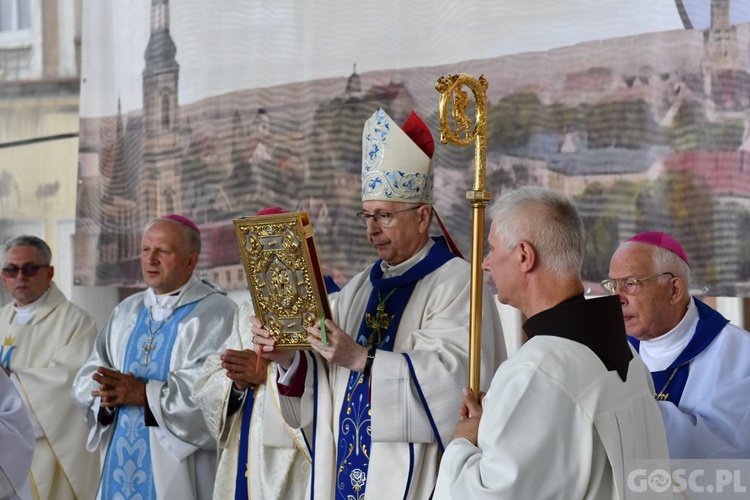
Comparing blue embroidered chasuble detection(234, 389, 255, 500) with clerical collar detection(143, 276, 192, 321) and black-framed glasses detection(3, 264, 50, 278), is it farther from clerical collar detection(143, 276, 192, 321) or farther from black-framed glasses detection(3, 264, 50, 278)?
black-framed glasses detection(3, 264, 50, 278)

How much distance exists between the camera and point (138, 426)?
5.75 metres

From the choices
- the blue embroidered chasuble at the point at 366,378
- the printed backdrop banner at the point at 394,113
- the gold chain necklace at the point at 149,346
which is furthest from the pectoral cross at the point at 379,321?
the printed backdrop banner at the point at 394,113

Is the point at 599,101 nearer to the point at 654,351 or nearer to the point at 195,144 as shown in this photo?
the point at 654,351

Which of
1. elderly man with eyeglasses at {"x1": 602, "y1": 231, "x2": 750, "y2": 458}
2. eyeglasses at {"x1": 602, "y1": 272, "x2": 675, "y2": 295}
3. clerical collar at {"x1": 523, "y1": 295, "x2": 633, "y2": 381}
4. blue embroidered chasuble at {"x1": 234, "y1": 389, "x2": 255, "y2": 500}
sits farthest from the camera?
blue embroidered chasuble at {"x1": 234, "y1": 389, "x2": 255, "y2": 500}

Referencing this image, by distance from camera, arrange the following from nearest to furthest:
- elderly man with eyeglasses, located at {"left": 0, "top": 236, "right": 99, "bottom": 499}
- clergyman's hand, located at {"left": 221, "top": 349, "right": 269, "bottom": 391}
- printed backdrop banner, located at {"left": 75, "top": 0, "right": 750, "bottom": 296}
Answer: clergyman's hand, located at {"left": 221, "top": 349, "right": 269, "bottom": 391}, printed backdrop banner, located at {"left": 75, "top": 0, "right": 750, "bottom": 296}, elderly man with eyeglasses, located at {"left": 0, "top": 236, "right": 99, "bottom": 499}

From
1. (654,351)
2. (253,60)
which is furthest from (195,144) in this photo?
(654,351)

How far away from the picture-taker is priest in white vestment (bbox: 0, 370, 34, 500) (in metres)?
4.56

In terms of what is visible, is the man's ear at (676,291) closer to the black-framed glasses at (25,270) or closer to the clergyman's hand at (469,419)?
the clergyman's hand at (469,419)

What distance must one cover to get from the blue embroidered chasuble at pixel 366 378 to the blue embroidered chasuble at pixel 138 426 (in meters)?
1.73

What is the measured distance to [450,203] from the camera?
6691 millimetres

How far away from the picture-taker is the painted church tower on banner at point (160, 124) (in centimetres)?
799

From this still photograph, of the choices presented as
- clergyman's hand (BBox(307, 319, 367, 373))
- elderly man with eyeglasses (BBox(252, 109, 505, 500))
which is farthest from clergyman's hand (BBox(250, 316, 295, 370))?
clergyman's hand (BBox(307, 319, 367, 373))

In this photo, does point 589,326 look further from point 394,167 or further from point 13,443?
point 13,443

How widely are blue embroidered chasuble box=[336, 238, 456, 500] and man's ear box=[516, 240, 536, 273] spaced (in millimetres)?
1537
